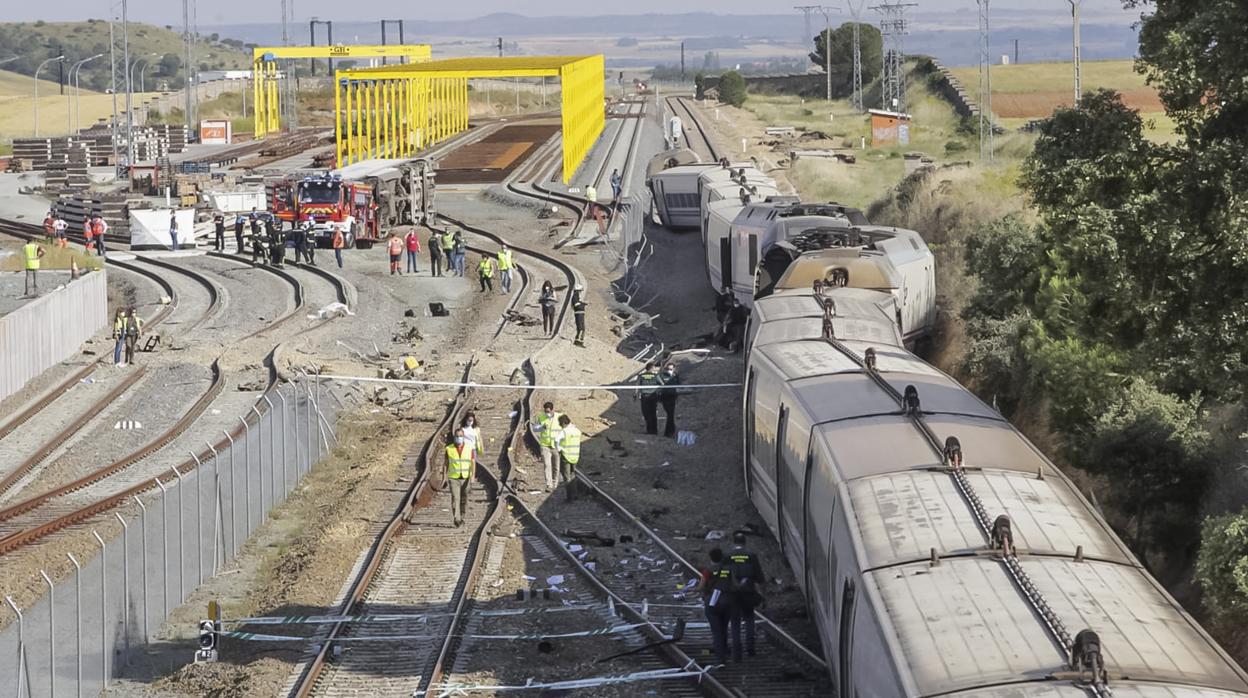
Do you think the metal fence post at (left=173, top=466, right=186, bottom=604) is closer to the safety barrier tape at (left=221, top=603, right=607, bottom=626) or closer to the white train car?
the safety barrier tape at (left=221, top=603, right=607, bottom=626)

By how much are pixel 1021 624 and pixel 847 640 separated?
7.52ft

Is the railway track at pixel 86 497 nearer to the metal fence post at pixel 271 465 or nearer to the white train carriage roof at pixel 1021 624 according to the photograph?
the metal fence post at pixel 271 465

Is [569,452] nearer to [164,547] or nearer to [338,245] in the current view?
[164,547]

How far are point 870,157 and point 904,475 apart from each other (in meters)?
63.8

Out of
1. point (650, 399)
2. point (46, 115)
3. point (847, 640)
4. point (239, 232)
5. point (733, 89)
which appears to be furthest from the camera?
point (46, 115)

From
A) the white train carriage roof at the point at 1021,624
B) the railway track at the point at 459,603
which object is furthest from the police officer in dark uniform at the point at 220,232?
the white train carriage roof at the point at 1021,624

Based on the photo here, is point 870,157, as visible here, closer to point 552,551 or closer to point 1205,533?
point 552,551

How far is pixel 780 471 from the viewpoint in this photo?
17.5 meters

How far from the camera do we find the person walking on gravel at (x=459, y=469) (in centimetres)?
2141

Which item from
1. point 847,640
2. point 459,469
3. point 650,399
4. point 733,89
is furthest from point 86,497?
point 733,89

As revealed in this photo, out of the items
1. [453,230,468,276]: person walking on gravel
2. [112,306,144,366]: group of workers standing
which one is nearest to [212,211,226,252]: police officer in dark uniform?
[453,230,468,276]: person walking on gravel

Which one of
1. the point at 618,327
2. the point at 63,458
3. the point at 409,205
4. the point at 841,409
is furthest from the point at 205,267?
the point at 841,409

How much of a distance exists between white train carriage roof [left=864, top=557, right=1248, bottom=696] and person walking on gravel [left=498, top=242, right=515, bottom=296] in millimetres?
32105

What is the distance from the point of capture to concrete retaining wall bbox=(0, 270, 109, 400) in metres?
31.7
